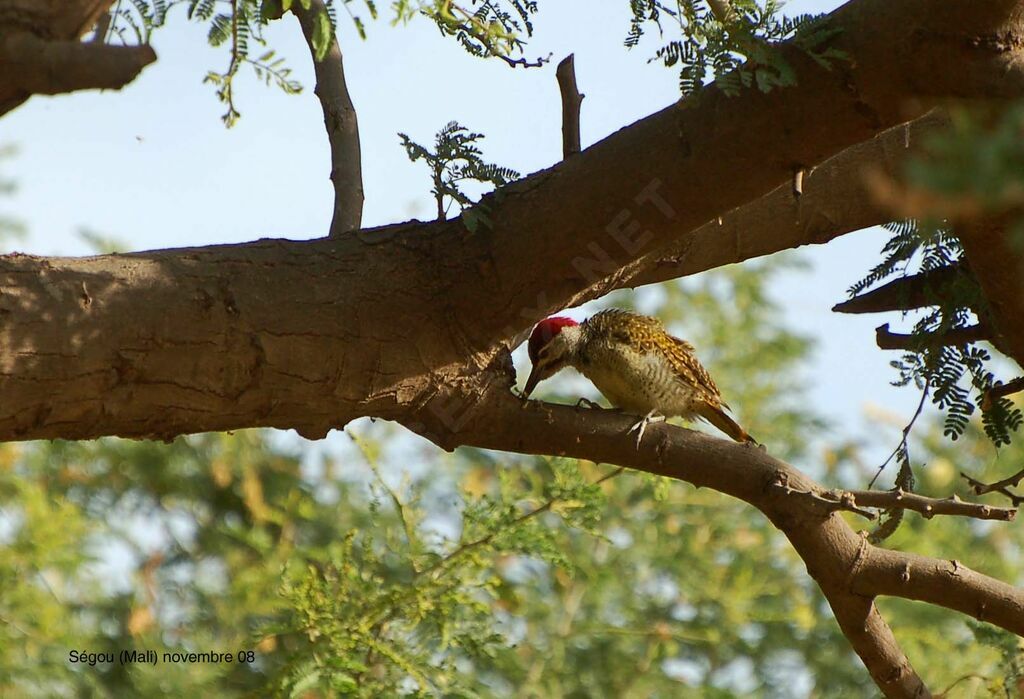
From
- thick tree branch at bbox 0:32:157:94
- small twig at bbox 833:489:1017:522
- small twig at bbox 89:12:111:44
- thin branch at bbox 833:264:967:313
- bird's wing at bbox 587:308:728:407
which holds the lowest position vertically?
small twig at bbox 833:489:1017:522

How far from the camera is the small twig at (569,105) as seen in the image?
2.81 metres

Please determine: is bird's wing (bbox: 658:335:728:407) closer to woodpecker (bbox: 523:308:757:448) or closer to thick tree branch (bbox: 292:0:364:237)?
woodpecker (bbox: 523:308:757:448)

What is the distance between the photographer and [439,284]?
266 cm

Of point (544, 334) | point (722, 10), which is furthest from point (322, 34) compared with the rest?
point (544, 334)

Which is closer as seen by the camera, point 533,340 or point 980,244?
point 980,244

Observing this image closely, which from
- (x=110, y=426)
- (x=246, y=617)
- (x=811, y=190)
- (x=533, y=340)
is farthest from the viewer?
(x=246, y=617)

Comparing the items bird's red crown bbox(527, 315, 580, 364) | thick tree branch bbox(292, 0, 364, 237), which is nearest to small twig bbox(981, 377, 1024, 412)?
thick tree branch bbox(292, 0, 364, 237)

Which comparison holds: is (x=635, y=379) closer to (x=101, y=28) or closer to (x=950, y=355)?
(x=950, y=355)

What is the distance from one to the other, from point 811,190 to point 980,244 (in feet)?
3.61

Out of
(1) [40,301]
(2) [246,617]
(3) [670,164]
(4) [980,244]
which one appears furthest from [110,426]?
(2) [246,617]

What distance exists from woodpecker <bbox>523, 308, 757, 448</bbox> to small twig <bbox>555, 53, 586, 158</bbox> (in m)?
1.63

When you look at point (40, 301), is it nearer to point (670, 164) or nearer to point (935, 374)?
point (670, 164)

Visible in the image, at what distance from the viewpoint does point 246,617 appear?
21.1ft

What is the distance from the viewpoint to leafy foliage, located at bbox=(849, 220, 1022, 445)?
2.98 m
